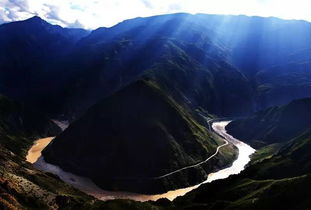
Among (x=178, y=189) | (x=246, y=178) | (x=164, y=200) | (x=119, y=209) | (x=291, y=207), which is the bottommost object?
(x=178, y=189)

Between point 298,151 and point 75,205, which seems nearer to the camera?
point 75,205

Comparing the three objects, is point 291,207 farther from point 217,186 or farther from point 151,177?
point 151,177

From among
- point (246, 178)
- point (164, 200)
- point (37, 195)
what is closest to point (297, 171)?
point (246, 178)

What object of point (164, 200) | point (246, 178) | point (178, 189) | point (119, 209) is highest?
point (119, 209)

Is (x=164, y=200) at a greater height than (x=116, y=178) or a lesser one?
greater

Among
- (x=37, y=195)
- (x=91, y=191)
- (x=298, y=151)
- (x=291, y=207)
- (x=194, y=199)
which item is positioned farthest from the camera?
(x=91, y=191)

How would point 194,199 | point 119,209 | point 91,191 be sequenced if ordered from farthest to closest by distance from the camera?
point 91,191 → point 194,199 → point 119,209

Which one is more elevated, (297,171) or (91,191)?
(297,171)

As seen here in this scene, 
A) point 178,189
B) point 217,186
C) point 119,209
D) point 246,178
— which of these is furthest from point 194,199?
point 178,189

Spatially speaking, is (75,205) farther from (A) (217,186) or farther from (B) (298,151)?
(B) (298,151)
